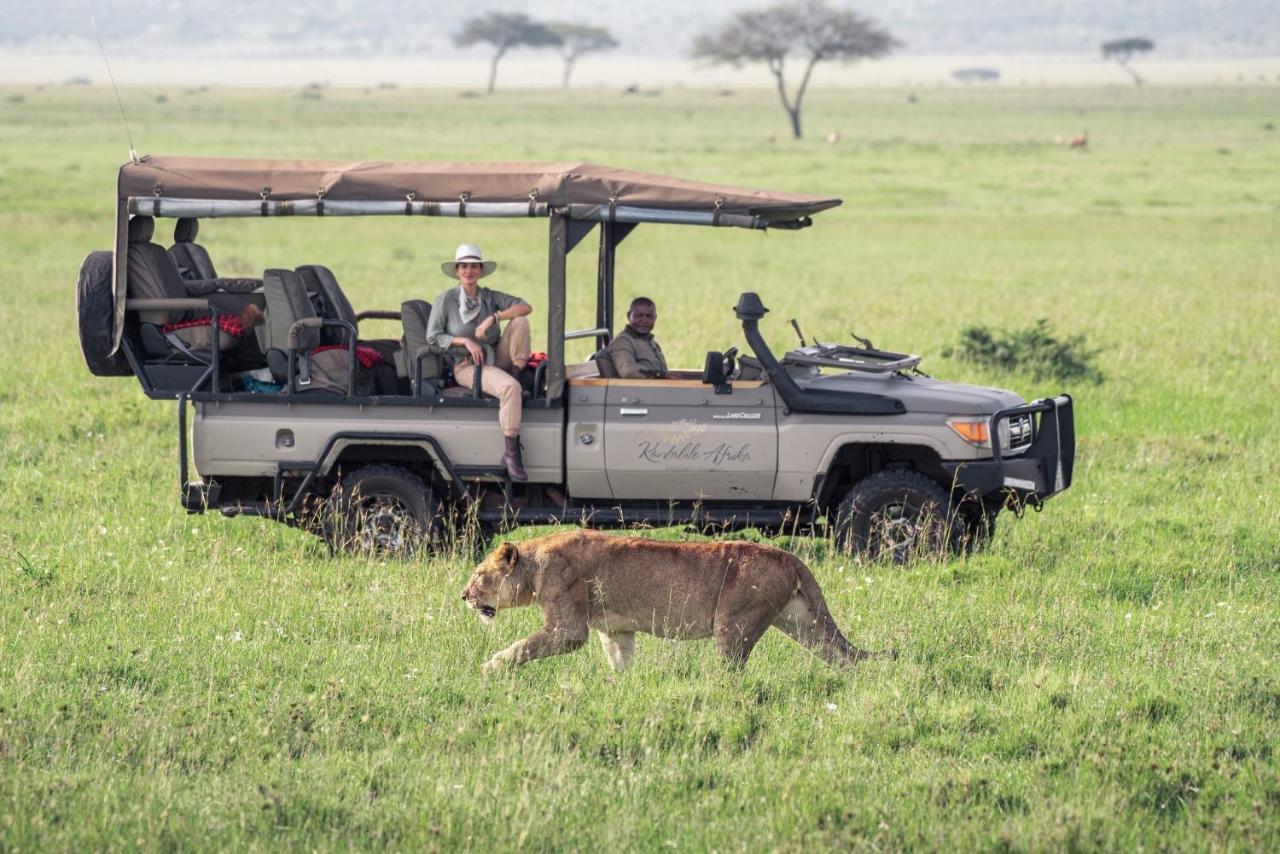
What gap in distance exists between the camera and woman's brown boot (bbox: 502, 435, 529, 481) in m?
9.81

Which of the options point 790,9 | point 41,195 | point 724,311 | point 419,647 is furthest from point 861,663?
point 790,9

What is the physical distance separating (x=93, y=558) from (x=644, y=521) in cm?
306

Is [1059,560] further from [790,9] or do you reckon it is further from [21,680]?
[790,9]

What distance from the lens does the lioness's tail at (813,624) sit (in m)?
7.67

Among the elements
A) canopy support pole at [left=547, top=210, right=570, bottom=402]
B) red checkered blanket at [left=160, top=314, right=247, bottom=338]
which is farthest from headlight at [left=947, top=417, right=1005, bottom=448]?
red checkered blanket at [left=160, top=314, right=247, bottom=338]

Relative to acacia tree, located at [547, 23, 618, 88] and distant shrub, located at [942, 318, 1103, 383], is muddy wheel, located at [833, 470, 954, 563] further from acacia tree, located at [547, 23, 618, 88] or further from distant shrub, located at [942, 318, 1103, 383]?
acacia tree, located at [547, 23, 618, 88]

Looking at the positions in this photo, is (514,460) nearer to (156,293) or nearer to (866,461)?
(866,461)

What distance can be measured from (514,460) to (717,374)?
1.21 meters

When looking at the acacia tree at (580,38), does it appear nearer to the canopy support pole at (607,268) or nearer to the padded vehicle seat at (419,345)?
the canopy support pole at (607,268)

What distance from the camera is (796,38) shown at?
92.9 metres

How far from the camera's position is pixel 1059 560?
10133mm

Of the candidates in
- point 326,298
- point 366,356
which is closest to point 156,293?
point 326,298

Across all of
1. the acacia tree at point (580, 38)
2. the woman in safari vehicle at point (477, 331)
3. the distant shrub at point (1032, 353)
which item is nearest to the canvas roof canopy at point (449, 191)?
the woman in safari vehicle at point (477, 331)

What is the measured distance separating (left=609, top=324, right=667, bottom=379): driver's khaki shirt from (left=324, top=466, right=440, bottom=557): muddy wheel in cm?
131
